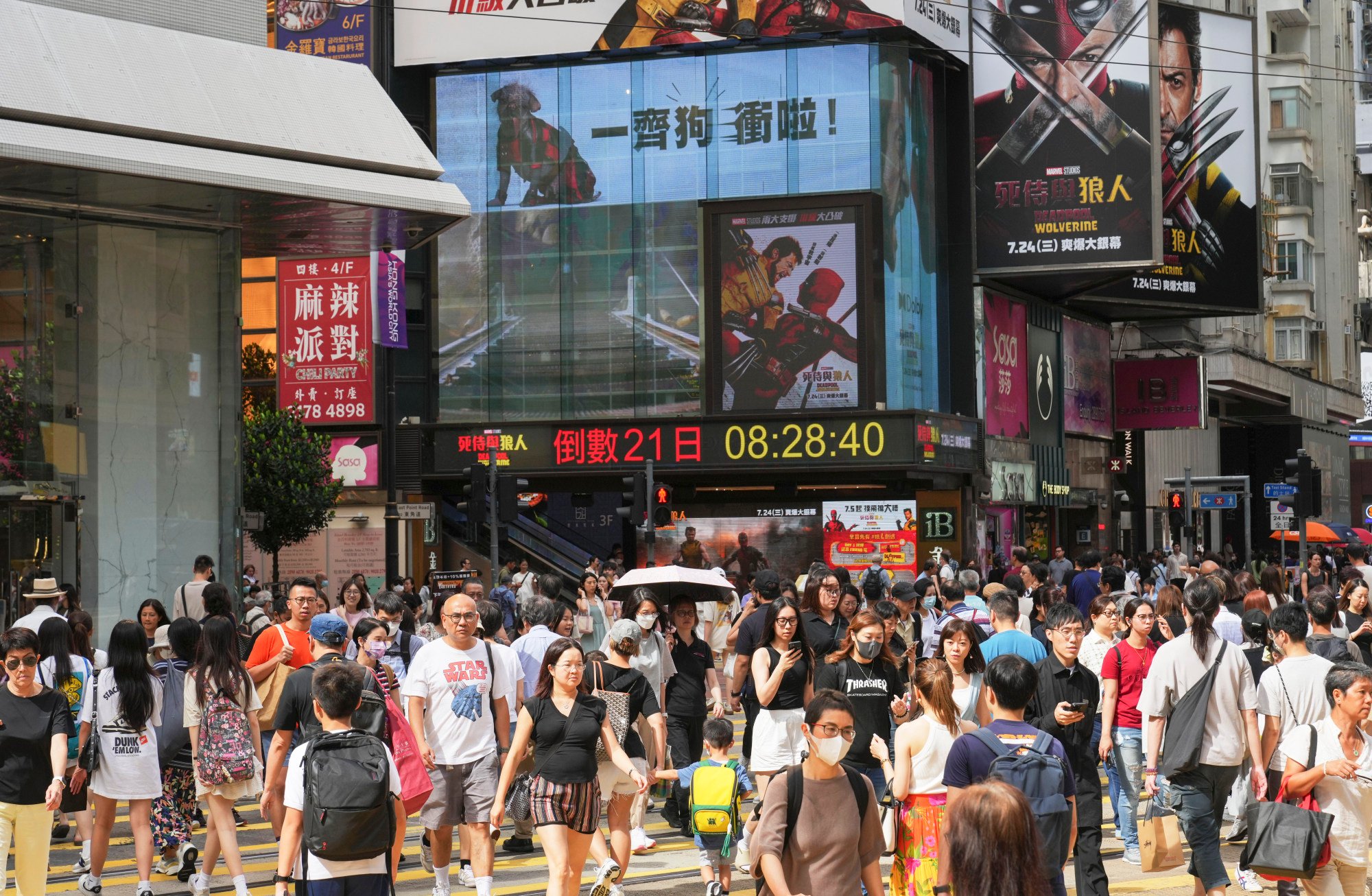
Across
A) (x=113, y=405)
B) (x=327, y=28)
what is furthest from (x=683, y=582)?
(x=327, y=28)

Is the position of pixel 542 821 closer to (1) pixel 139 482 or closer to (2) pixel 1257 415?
(1) pixel 139 482

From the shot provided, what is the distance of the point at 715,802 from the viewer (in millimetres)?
9867

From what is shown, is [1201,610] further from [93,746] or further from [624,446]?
[624,446]

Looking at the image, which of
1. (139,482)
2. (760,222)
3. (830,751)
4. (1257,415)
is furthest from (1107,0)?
(830,751)

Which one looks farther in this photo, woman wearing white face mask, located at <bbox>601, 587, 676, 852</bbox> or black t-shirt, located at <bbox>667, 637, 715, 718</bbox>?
black t-shirt, located at <bbox>667, 637, 715, 718</bbox>

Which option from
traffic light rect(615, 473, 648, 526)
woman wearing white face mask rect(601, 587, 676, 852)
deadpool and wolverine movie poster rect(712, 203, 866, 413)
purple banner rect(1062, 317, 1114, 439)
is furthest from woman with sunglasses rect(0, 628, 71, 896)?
purple banner rect(1062, 317, 1114, 439)

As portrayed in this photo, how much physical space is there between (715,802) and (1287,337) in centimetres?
5921

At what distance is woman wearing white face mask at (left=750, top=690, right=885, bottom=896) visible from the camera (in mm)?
6430

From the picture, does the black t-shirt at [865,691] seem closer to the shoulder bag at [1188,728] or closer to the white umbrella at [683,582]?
the shoulder bag at [1188,728]

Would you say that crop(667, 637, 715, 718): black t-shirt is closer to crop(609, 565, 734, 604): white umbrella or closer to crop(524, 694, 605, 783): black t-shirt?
crop(609, 565, 734, 604): white umbrella

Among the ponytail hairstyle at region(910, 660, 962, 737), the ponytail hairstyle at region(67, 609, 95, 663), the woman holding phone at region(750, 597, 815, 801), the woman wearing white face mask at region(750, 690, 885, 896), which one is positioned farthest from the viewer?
the ponytail hairstyle at region(67, 609, 95, 663)

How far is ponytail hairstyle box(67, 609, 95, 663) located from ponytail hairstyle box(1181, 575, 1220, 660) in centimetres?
783

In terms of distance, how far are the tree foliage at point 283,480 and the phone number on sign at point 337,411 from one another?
3.77 meters

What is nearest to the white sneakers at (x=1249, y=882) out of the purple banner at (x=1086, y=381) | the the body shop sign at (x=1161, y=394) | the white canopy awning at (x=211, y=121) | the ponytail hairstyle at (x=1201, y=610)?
the ponytail hairstyle at (x=1201, y=610)
